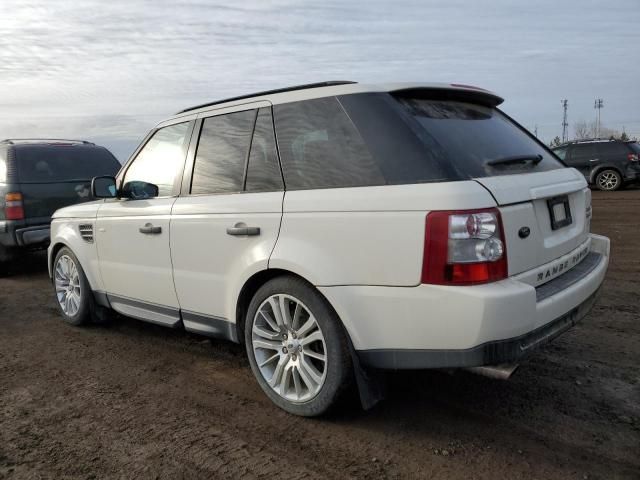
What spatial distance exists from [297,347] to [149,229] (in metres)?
1.56

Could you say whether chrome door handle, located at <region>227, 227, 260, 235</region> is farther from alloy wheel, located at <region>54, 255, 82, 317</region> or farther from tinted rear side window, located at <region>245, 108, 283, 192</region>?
alloy wheel, located at <region>54, 255, 82, 317</region>

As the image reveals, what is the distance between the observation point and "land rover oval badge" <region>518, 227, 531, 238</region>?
2697 millimetres

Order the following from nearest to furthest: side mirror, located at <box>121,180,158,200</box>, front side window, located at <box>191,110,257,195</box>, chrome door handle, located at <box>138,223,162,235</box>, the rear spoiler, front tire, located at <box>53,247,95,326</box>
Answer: the rear spoiler < front side window, located at <box>191,110,257,195</box> < chrome door handle, located at <box>138,223,162,235</box> < side mirror, located at <box>121,180,158,200</box> < front tire, located at <box>53,247,95,326</box>

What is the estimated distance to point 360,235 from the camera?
277 centimetres

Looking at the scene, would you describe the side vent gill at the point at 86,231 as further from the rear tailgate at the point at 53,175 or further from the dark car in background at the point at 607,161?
the dark car in background at the point at 607,161

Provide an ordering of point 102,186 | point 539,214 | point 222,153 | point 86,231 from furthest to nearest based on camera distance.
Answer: point 86,231
point 102,186
point 222,153
point 539,214

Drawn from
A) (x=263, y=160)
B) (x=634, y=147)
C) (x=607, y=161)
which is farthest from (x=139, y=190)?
(x=634, y=147)

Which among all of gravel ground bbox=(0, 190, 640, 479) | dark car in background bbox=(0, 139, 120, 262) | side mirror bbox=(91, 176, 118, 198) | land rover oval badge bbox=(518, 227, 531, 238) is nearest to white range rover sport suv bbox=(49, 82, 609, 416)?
land rover oval badge bbox=(518, 227, 531, 238)

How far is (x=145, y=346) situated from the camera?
4645 millimetres

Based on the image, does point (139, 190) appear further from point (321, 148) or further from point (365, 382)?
point (365, 382)

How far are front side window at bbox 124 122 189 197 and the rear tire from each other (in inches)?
680

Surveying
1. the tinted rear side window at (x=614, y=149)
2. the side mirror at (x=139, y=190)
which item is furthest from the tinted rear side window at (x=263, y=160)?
the tinted rear side window at (x=614, y=149)

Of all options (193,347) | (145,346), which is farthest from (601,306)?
(145,346)

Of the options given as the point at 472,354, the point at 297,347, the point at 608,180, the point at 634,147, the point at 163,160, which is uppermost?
the point at 163,160
